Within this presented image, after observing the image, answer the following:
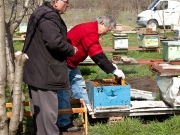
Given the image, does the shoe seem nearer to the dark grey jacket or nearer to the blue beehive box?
the blue beehive box

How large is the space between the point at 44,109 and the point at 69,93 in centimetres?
82

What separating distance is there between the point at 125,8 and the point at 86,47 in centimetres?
1863

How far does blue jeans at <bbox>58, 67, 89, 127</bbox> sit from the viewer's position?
3.62 metres

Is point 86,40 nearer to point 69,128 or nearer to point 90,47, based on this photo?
point 90,47

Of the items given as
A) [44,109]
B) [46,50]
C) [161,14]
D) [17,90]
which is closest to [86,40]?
[46,50]

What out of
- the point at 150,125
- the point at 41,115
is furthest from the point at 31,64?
the point at 150,125

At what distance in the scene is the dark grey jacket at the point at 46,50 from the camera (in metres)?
2.76

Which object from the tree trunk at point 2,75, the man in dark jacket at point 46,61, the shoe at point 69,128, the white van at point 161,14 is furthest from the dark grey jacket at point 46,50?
the white van at point 161,14

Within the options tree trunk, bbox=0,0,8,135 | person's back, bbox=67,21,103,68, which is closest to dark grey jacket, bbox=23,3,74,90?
person's back, bbox=67,21,103,68

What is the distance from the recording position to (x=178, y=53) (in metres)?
7.30

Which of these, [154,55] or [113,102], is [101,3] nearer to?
[154,55]

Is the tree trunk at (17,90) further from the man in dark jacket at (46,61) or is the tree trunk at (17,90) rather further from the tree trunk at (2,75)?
the man in dark jacket at (46,61)

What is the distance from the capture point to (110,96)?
3.72m

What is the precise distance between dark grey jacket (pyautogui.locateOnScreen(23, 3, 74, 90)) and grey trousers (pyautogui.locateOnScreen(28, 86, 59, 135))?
9 cm
